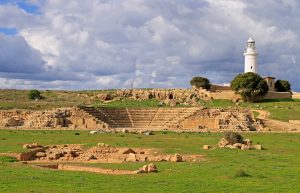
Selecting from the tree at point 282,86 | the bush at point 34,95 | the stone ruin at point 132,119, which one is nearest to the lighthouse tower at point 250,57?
the tree at point 282,86

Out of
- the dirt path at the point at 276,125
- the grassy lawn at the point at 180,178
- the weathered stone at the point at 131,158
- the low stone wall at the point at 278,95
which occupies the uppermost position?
the low stone wall at the point at 278,95

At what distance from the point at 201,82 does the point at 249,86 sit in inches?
742

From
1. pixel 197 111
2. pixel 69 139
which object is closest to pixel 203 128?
pixel 197 111

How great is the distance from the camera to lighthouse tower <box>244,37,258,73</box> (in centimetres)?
11900

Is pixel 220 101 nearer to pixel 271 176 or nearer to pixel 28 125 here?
pixel 28 125

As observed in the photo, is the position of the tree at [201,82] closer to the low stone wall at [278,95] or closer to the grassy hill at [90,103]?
the grassy hill at [90,103]

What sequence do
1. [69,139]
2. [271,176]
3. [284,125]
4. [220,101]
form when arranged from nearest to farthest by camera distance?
[271,176], [69,139], [284,125], [220,101]

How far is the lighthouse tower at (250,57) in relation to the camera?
119000 millimetres

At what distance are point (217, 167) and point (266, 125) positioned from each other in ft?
171

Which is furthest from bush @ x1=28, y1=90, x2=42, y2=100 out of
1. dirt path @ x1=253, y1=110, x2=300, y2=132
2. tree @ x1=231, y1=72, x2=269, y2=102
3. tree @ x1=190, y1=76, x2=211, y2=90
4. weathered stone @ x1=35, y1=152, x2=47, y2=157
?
weathered stone @ x1=35, y1=152, x2=47, y2=157

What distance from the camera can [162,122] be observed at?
291 ft

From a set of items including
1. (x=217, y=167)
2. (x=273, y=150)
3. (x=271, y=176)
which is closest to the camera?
(x=271, y=176)

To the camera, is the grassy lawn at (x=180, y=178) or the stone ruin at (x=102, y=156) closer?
the grassy lawn at (x=180, y=178)

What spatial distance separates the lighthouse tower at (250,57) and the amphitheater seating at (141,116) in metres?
32.9
